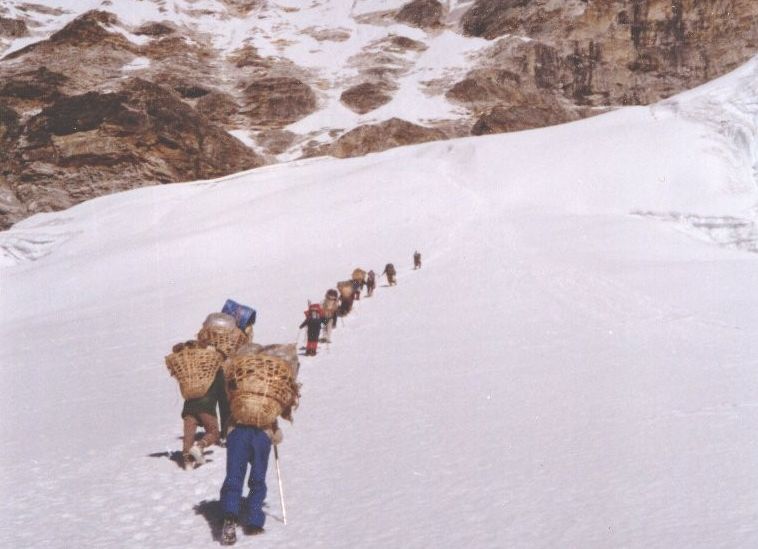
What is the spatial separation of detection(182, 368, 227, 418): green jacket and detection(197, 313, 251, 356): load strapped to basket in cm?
36

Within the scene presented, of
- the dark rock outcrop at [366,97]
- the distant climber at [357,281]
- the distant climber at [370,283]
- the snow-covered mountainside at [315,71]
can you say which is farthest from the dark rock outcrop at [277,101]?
the distant climber at [357,281]

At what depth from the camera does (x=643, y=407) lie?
669cm

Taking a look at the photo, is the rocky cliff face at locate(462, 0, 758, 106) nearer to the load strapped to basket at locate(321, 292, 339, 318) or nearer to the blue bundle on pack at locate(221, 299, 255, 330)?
the load strapped to basket at locate(321, 292, 339, 318)

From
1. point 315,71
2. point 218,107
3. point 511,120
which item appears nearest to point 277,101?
point 218,107

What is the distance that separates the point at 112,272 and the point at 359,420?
865 inches

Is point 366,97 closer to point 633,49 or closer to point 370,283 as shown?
point 633,49

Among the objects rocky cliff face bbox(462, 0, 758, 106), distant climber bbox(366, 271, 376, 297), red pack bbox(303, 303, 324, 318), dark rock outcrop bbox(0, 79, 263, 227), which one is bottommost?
distant climber bbox(366, 271, 376, 297)

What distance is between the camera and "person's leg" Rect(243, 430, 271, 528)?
4648 millimetres

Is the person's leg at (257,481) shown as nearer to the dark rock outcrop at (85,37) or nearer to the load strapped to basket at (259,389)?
the load strapped to basket at (259,389)

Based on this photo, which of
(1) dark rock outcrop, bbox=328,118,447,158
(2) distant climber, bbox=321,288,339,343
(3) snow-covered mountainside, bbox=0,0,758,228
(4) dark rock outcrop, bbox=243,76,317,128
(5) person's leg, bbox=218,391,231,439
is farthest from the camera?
(4) dark rock outcrop, bbox=243,76,317,128

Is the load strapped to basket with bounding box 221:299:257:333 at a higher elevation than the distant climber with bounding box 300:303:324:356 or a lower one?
higher

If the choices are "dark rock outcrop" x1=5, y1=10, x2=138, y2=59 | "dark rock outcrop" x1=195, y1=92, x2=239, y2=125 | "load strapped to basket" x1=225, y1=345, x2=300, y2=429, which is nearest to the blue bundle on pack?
"load strapped to basket" x1=225, y1=345, x2=300, y2=429

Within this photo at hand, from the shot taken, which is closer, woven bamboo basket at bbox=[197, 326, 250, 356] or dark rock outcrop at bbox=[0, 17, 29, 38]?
woven bamboo basket at bbox=[197, 326, 250, 356]

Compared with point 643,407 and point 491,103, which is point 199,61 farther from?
point 643,407
